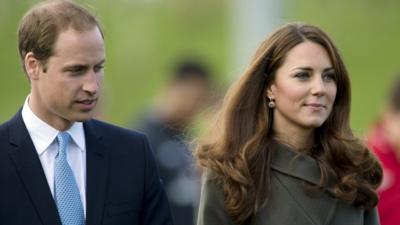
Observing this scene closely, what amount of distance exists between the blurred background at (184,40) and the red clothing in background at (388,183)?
1198cm

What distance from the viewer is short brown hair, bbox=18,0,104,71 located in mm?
6156

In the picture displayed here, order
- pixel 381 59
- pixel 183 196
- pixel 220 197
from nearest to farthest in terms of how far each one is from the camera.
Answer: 1. pixel 220 197
2. pixel 183 196
3. pixel 381 59

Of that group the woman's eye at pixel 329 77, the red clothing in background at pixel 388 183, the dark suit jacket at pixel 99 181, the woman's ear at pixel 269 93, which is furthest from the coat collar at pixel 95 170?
the red clothing in background at pixel 388 183

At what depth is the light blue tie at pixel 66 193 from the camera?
6086 mm

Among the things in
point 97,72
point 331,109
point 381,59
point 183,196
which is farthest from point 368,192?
point 381,59

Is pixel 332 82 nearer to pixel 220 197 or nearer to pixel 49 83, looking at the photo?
pixel 220 197

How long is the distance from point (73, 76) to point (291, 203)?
1174 millimetres

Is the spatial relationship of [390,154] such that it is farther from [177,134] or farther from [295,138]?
[295,138]

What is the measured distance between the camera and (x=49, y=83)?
611cm

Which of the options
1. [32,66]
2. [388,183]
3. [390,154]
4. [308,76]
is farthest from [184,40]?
[32,66]

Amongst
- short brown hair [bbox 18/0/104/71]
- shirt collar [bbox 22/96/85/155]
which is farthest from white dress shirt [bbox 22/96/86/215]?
short brown hair [bbox 18/0/104/71]

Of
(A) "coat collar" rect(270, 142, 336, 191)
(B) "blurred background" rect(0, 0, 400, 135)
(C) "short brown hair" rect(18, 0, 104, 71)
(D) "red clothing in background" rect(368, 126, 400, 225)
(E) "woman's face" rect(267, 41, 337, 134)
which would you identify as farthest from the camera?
(B) "blurred background" rect(0, 0, 400, 135)

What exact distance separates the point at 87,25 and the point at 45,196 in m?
0.76

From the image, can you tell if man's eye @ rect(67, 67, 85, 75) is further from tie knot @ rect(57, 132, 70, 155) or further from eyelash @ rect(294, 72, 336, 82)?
eyelash @ rect(294, 72, 336, 82)
